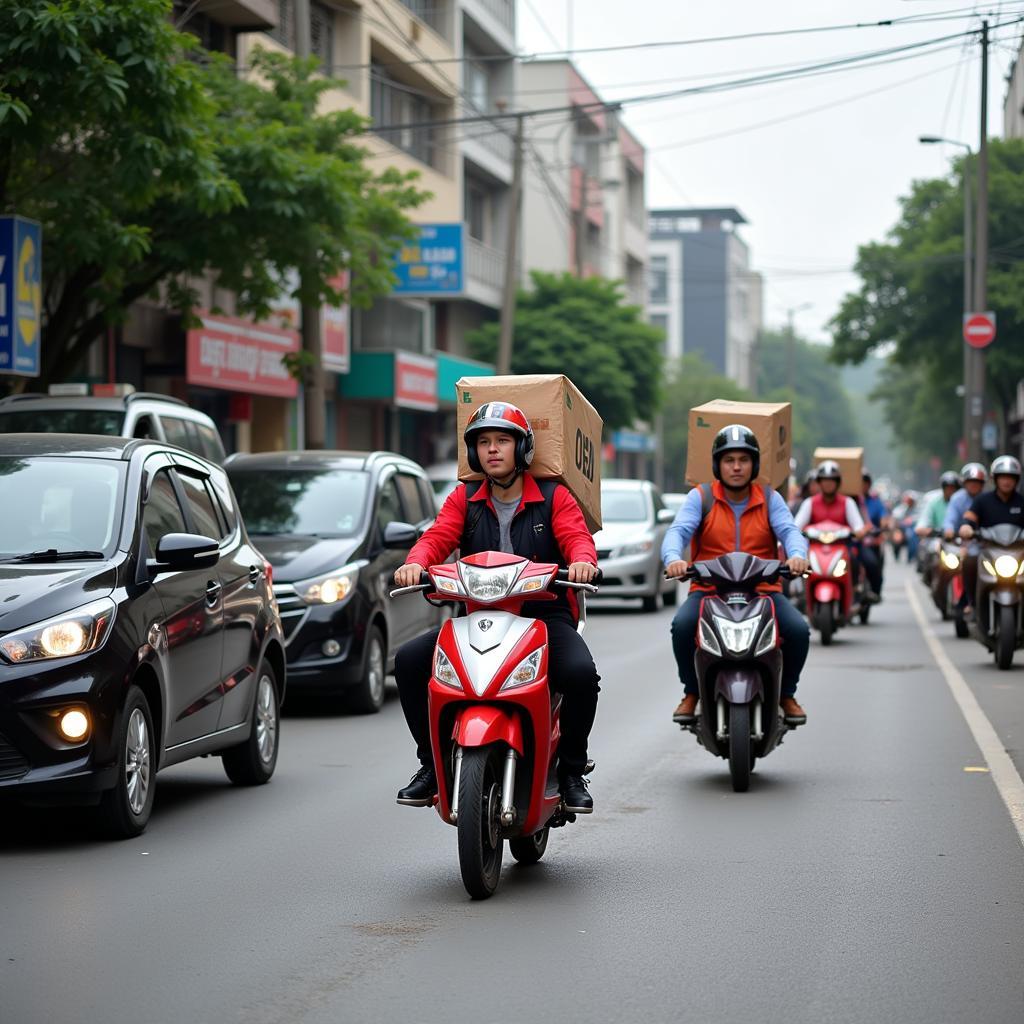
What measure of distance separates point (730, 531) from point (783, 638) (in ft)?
2.10

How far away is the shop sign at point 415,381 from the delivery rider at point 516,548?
3081cm

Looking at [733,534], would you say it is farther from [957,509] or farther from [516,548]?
[957,509]

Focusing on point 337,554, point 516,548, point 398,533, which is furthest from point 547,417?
point 337,554

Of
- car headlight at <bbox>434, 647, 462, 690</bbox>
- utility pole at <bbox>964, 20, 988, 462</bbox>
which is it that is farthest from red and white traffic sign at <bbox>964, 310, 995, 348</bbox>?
car headlight at <bbox>434, 647, 462, 690</bbox>

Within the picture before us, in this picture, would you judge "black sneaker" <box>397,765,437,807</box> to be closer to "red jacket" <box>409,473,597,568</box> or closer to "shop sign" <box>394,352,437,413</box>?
"red jacket" <box>409,473,597,568</box>

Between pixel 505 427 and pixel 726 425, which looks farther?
pixel 726 425

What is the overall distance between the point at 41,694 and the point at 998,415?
6233 centimetres

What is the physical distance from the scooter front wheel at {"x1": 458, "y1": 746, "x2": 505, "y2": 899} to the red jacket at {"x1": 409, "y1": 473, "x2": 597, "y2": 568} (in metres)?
0.90

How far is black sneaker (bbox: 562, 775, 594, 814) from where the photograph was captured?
7449 mm

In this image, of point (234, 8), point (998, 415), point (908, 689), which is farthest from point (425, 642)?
point (998, 415)

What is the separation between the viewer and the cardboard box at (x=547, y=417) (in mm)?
7766

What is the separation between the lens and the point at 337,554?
13977mm

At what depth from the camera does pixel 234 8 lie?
28.5 metres

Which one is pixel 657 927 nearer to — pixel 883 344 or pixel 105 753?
pixel 105 753
